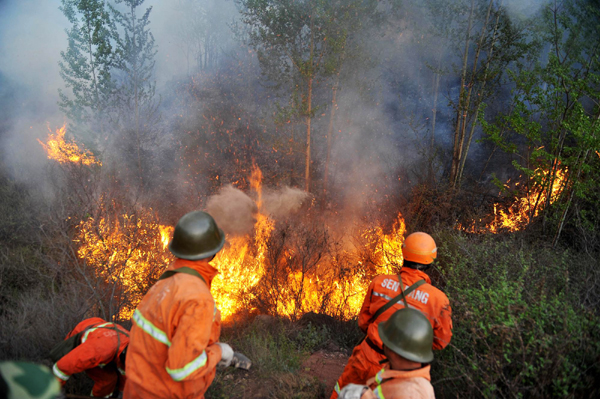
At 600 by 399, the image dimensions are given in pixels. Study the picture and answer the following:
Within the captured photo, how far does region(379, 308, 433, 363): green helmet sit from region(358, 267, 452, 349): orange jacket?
0.87 metres

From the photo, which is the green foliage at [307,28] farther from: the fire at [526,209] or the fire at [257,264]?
the fire at [526,209]

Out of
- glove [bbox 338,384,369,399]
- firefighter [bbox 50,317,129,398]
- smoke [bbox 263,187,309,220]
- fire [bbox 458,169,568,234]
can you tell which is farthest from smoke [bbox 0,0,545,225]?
glove [bbox 338,384,369,399]

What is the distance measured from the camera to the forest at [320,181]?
3.77 m

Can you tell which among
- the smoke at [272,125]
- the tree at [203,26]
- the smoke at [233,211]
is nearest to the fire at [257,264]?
the smoke at [233,211]

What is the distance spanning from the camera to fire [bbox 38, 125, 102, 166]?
14.7 metres

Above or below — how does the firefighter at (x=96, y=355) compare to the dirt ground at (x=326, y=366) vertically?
above

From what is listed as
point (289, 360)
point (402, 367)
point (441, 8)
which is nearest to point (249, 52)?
point (441, 8)

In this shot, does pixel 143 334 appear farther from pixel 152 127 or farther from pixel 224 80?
pixel 224 80

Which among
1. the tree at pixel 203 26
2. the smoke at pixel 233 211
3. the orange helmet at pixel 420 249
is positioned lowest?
the smoke at pixel 233 211

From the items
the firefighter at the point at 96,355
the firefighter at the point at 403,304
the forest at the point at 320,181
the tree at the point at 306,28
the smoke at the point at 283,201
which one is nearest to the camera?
the firefighter at the point at 96,355

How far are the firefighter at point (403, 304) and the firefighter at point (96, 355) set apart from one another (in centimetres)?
188

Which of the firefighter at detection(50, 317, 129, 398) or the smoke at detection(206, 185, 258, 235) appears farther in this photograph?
the smoke at detection(206, 185, 258, 235)

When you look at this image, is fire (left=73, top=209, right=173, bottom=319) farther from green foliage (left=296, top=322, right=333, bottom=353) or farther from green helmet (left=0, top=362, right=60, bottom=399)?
green helmet (left=0, top=362, right=60, bottom=399)

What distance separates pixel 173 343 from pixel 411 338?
132 centimetres
